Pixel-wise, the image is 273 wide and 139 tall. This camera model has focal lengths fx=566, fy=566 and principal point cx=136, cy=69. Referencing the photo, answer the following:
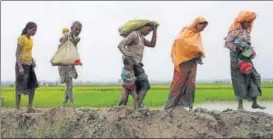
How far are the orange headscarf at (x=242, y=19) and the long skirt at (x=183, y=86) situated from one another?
1.02 m

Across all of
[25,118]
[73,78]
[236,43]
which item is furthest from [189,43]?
[25,118]

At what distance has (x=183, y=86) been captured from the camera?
27.6 ft

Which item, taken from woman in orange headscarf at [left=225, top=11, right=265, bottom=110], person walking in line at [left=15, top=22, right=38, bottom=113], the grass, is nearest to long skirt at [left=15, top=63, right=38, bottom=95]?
person walking in line at [left=15, top=22, right=38, bottom=113]

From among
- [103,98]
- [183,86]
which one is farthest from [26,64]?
[103,98]

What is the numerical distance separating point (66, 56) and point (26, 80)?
0.78m

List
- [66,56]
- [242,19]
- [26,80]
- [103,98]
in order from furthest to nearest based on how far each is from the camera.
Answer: [103,98]
[26,80]
[66,56]
[242,19]

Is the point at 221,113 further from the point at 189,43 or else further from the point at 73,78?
the point at 73,78

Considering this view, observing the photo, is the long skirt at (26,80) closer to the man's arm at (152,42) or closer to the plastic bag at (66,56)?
the plastic bag at (66,56)

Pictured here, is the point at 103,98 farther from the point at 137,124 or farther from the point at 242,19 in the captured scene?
the point at 137,124

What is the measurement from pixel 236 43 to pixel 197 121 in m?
1.64

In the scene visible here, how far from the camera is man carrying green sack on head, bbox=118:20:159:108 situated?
8.15 meters

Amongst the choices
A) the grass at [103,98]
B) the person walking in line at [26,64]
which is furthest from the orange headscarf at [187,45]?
the grass at [103,98]

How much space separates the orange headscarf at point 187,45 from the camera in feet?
27.0

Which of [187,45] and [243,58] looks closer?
[187,45]
